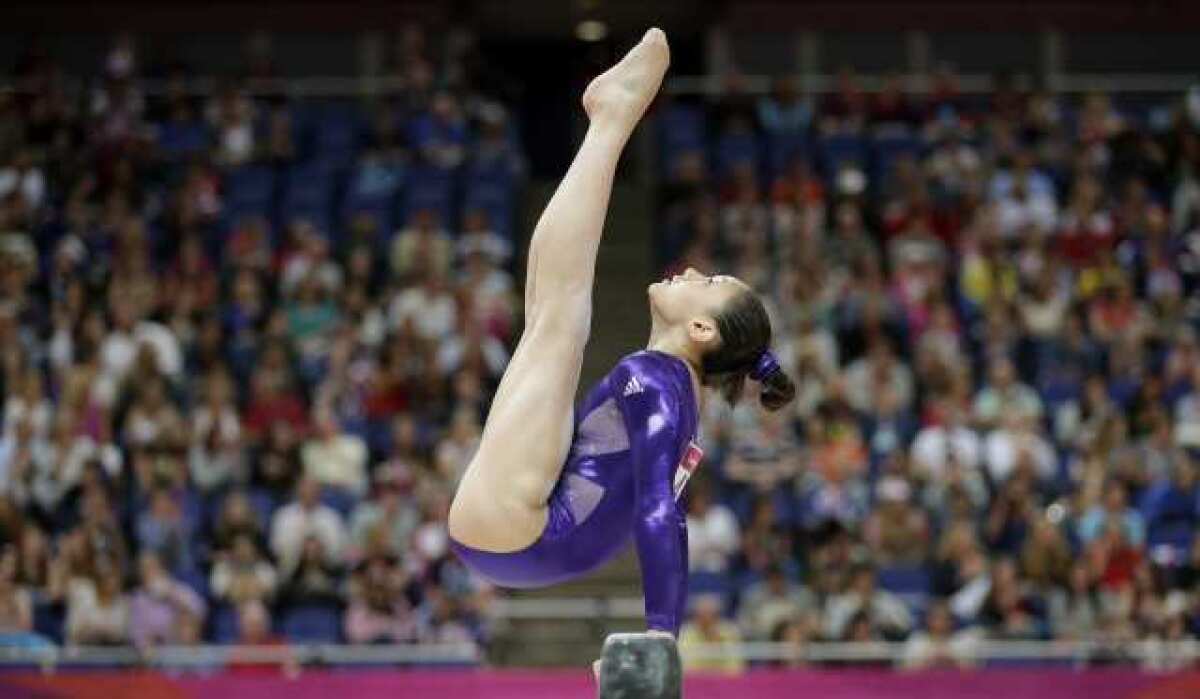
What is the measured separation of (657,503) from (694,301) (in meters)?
0.62

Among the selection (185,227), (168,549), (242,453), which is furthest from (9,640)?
(185,227)

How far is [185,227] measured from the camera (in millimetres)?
11664

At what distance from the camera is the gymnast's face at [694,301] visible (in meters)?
4.43

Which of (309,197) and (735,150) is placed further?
(735,150)

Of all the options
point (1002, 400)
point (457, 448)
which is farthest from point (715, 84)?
point (457, 448)

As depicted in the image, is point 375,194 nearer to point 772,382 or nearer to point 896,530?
point 896,530

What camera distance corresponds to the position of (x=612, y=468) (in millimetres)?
4410

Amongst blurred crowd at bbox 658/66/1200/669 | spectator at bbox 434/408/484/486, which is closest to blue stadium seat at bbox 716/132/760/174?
blurred crowd at bbox 658/66/1200/669

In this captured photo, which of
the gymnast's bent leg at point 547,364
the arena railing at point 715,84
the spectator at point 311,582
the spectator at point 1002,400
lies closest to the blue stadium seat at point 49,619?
the spectator at point 311,582

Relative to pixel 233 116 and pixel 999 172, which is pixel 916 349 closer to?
pixel 999 172

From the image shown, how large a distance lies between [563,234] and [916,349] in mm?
6520

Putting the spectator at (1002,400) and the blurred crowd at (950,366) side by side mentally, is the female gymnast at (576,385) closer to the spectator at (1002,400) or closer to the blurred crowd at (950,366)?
the blurred crowd at (950,366)

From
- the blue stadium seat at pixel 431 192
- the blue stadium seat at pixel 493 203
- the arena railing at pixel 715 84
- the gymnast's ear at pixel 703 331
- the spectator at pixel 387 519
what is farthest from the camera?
the arena railing at pixel 715 84

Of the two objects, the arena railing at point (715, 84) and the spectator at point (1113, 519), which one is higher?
the arena railing at point (715, 84)
